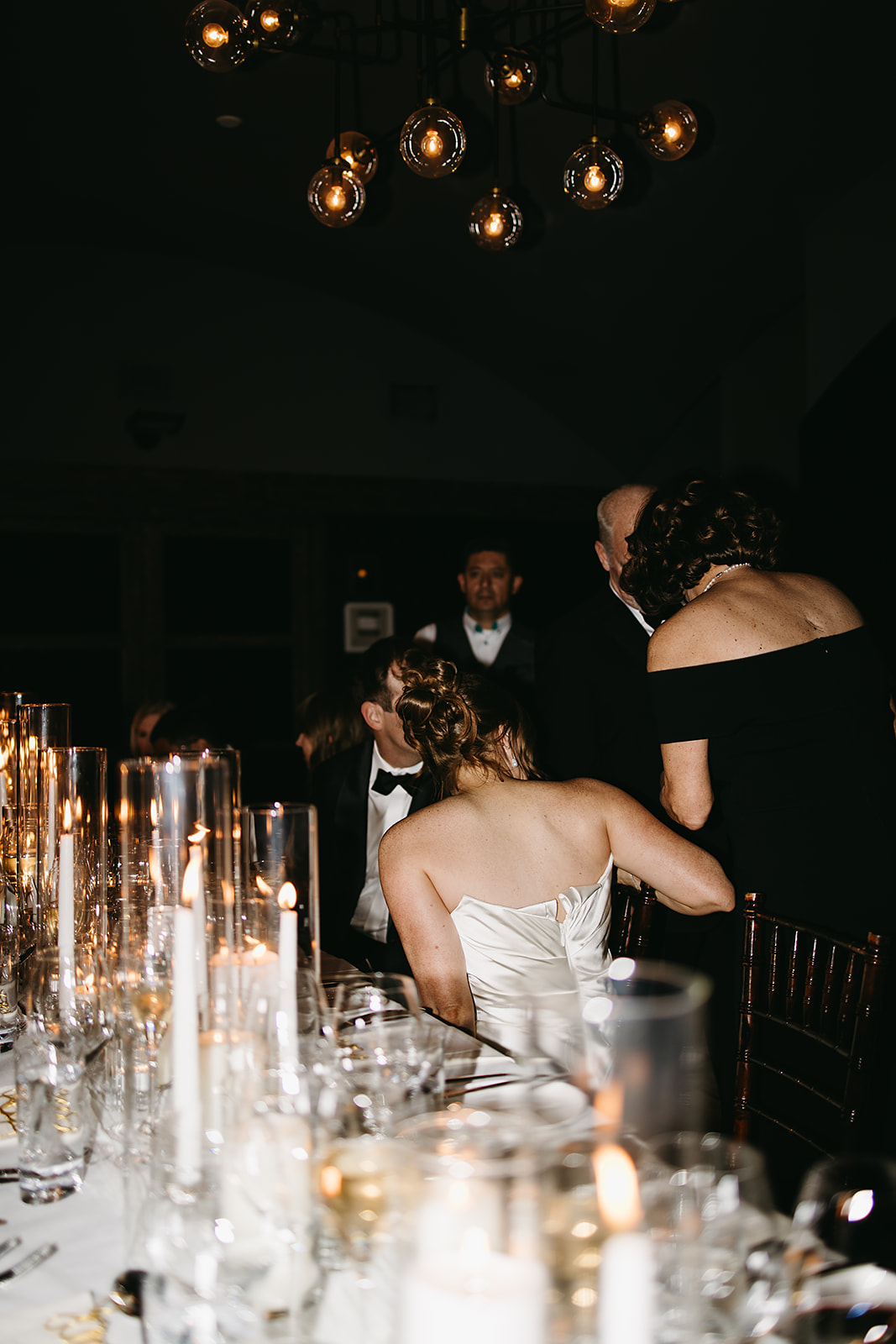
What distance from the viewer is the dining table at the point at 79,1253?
94 centimetres

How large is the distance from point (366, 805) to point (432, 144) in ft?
5.98

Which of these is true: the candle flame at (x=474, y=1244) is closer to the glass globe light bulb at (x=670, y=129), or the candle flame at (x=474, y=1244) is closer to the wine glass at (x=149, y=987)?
the wine glass at (x=149, y=987)

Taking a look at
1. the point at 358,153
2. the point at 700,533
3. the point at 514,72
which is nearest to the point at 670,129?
the point at 514,72

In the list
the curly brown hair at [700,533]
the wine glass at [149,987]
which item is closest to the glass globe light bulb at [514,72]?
the curly brown hair at [700,533]

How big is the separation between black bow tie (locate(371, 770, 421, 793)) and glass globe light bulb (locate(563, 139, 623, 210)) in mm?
1759

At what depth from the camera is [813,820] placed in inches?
82.0

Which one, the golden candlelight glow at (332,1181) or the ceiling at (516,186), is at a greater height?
the ceiling at (516,186)

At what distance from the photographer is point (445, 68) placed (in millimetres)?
3027

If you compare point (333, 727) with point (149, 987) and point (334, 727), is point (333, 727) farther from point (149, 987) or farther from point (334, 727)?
point (149, 987)

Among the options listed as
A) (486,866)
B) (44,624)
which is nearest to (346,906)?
(486,866)

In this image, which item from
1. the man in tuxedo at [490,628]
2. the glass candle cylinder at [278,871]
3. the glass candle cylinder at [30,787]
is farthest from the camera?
the man in tuxedo at [490,628]

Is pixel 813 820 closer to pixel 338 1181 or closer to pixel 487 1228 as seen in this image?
pixel 338 1181

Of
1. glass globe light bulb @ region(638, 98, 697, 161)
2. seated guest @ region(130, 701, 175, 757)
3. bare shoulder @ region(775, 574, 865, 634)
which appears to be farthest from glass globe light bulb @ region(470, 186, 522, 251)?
seated guest @ region(130, 701, 175, 757)

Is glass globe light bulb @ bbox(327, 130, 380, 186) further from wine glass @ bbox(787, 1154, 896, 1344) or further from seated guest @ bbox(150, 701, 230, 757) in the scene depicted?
wine glass @ bbox(787, 1154, 896, 1344)
